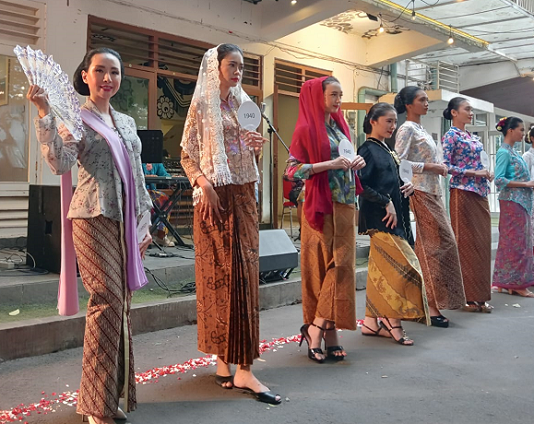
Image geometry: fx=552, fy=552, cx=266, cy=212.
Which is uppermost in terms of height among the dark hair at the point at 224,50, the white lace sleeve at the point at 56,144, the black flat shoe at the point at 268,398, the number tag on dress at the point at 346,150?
the dark hair at the point at 224,50

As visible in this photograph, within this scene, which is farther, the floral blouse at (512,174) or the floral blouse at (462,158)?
the floral blouse at (512,174)

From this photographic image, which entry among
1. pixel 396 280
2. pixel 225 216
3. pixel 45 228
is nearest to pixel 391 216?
pixel 396 280

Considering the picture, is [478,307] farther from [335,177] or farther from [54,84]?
[54,84]

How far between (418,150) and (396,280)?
115 centimetres

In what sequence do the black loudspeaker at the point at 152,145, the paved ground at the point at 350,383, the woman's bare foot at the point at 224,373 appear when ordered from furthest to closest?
the black loudspeaker at the point at 152,145 < the woman's bare foot at the point at 224,373 < the paved ground at the point at 350,383

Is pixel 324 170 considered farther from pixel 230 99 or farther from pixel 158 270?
pixel 158 270

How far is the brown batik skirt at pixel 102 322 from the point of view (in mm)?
2307

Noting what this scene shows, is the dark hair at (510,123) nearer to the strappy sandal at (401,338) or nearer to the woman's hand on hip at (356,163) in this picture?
the strappy sandal at (401,338)

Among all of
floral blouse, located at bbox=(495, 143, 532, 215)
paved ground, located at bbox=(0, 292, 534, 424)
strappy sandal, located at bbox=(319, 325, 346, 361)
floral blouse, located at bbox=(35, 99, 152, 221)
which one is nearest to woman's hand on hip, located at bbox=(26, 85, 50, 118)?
floral blouse, located at bbox=(35, 99, 152, 221)

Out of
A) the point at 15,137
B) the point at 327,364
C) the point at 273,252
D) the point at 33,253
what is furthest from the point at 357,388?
the point at 15,137

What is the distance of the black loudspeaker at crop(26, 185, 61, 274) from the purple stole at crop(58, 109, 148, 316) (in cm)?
240

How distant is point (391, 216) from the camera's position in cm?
374

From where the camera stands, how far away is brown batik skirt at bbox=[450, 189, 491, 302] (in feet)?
16.1

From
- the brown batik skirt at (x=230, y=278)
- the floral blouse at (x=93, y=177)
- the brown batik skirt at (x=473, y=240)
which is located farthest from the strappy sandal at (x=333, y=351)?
the brown batik skirt at (x=473, y=240)
